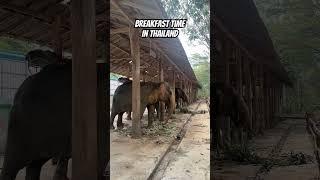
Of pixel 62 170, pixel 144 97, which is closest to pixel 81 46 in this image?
pixel 144 97

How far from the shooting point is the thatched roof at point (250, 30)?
3.74m

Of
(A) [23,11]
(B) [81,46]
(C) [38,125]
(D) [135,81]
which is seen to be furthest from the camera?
(A) [23,11]

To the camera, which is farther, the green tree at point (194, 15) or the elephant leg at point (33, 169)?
the elephant leg at point (33, 169)

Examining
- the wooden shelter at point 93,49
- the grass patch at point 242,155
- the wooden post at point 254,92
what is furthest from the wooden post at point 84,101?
the wooden post at point 254,92

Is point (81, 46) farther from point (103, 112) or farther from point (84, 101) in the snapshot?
point (103, 112)

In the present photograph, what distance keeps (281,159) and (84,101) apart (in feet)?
5.80

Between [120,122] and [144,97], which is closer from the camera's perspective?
[120,122]

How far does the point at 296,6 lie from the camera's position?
377 cm

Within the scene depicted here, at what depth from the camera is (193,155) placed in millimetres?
3799

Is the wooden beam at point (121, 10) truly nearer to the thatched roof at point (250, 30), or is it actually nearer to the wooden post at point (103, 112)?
the wooden post at point (103, 112)

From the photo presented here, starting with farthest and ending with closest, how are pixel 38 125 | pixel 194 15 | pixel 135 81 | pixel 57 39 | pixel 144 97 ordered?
pixel 57 39
pixel 38 125
pixel 144 97
pixel 135 81
pixel 194 15

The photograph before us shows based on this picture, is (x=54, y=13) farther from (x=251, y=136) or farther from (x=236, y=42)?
(x=251, y=136)

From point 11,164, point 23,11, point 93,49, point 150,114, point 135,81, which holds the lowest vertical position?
point 11,164

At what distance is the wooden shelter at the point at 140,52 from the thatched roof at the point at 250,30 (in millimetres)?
477
